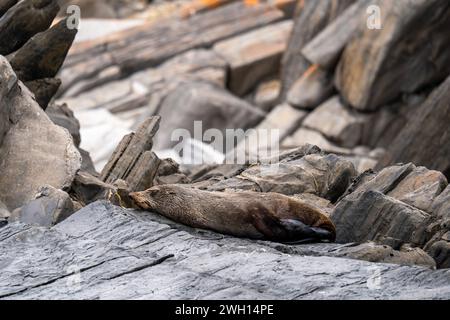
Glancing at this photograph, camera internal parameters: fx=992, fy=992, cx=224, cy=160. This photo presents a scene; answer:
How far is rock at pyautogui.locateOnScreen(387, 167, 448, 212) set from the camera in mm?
11797

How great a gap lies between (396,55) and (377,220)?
13.3m

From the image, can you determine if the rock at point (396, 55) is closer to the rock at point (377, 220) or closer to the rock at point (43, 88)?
the rock at point (43, 88)

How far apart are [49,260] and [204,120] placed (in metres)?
17.3

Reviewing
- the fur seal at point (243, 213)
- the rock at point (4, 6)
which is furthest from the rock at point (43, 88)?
the fur seal at point (243, 213)

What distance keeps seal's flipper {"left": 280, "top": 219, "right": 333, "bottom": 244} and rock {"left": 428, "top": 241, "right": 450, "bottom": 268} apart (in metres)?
1.20

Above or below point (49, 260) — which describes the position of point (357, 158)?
below

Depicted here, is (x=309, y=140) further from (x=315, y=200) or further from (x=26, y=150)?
(x=26, y=150)

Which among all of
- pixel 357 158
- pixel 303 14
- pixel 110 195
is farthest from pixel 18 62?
pixel 303 14

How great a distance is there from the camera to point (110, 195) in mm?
12422

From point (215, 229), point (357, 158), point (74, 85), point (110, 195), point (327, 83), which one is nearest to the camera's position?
point (215, 229)

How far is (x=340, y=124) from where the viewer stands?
996 inches

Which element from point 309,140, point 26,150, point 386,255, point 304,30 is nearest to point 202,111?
point 309,140

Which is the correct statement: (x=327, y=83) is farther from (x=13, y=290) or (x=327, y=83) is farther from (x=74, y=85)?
(x=13, y=290)

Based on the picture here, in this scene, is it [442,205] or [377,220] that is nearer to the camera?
[377,220]
